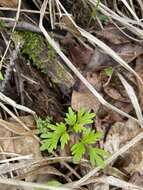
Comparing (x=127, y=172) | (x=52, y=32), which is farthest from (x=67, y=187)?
(x=52, y=32)

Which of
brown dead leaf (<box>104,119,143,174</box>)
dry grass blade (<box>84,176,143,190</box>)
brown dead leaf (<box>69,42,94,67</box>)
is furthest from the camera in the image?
brown dead leaf (<box>69,42,94,67</box>)

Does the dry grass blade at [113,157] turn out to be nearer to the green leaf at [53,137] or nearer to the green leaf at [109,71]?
Answer: the green leaf at [53,137]

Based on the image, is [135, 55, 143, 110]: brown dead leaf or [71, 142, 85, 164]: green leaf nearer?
[71, 142, 85, 164]: green leaf

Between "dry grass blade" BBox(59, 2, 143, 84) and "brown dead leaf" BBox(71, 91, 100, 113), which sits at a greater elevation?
"dry grass blade" BBox(59, 2, 143, 84)

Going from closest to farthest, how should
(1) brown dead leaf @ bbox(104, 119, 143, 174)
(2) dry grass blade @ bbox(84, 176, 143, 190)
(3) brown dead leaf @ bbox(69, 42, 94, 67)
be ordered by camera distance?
(2) dry grass blade @ bbox(84, 176, 143, 190) < (1) brown dead leaf @ bbox(104, 119, 143, 174) < (3) brown dead leaf @ bbox(69, 42, 94, 67)

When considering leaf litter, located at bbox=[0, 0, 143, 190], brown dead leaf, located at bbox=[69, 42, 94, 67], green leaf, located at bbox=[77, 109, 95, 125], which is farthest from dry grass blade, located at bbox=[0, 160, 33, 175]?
brown dead leaf, located at bbox=[69, 42, 94, 67]

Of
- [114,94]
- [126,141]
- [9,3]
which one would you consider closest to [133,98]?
[114,94]

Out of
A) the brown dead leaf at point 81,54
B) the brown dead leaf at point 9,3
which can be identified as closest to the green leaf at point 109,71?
the brown dead leaf at point 81,54

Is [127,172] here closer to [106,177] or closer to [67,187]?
[106,177]

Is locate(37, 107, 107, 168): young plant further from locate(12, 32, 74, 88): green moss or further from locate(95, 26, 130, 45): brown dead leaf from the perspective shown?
locate(95, 26, 130, 45): brown dead leaf
